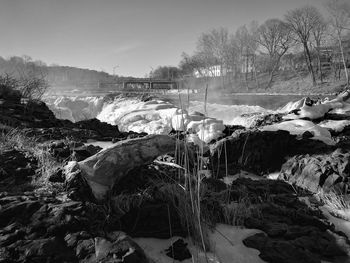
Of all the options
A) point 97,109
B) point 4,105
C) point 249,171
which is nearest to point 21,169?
point 249,171

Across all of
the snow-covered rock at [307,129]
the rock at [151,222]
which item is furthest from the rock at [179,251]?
the snow-covered rock at [307,129]

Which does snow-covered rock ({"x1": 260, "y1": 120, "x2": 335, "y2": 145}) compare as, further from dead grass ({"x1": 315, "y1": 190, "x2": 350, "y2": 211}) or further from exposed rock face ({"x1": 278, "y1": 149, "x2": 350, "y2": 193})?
dead grass ({"x1": 315, "y1": 190, "x2": 350, "y2": 211})

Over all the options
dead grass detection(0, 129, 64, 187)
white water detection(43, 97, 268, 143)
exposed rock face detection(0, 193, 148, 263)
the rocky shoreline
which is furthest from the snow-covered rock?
exposed rock face detection(0, 193, 148, 263)

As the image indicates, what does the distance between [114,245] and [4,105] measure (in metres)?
7.95

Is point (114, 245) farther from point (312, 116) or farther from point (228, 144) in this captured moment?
point (312, 116)

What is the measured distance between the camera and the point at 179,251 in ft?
8.39

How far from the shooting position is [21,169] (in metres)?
3.85

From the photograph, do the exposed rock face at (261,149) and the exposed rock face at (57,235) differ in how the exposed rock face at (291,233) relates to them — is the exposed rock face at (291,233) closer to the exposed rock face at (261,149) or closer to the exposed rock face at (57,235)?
the exposed rock face at (57,235)

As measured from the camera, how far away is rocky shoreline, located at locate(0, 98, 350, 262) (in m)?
2.32

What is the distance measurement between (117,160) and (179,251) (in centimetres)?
132

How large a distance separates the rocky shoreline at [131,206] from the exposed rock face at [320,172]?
2 cm

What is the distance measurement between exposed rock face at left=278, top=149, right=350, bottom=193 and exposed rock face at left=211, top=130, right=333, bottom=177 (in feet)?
1.52

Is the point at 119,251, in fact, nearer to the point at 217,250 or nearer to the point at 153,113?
the point at 217,250

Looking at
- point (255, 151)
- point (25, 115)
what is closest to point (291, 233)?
point (255, 151)
